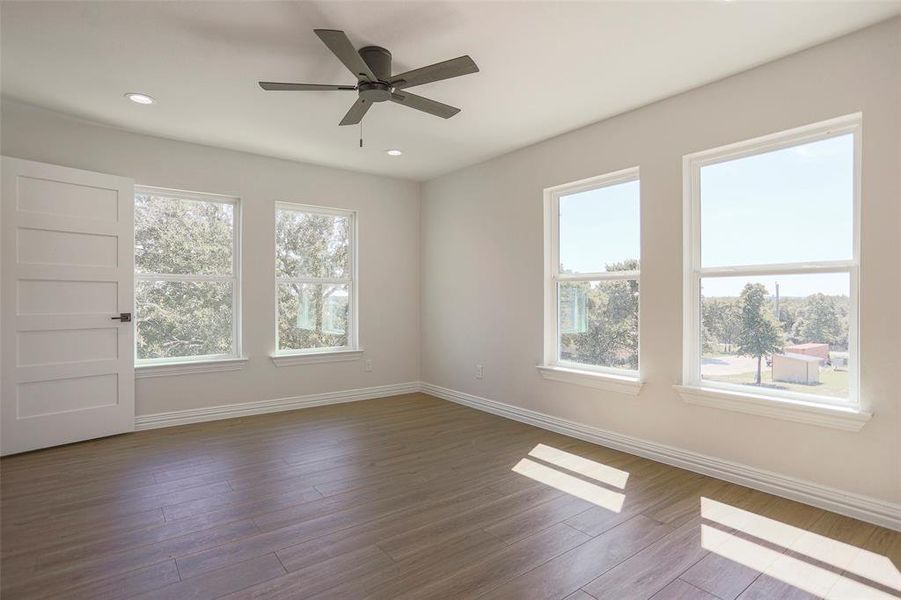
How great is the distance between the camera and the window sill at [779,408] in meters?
2.51

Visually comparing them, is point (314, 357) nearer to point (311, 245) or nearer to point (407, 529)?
point (311, 245)

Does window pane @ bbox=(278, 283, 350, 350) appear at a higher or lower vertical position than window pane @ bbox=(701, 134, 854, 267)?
lower

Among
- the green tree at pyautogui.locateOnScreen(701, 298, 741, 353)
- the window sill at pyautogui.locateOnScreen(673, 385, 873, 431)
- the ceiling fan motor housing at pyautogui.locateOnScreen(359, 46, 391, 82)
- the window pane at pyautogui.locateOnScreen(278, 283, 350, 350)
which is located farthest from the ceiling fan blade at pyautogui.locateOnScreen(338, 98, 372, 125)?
the window sill at pyautogui.locateOnScreen(673, 385, 873, 431)

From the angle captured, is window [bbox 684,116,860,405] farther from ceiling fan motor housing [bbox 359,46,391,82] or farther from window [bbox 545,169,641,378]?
ceiling fan motor housing [bbox 359,46,391,82]

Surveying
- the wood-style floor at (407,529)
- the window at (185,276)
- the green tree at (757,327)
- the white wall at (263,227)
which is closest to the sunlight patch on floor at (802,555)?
the wood-style floor at (407,529)

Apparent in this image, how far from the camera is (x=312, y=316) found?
5.16 m

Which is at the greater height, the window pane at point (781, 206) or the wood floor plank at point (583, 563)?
the window pane at point (781, 206)

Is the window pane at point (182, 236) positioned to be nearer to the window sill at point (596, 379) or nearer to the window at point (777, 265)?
the window sill at point (596, 379)

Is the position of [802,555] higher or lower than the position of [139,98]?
lower

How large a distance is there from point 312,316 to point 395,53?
317 cm

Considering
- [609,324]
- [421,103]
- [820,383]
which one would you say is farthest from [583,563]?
[421,103]

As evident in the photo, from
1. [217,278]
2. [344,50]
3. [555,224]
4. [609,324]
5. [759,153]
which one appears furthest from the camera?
[217,278]

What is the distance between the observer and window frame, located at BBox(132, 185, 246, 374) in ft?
13.8

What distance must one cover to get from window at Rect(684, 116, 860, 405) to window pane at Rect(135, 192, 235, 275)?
415cm
